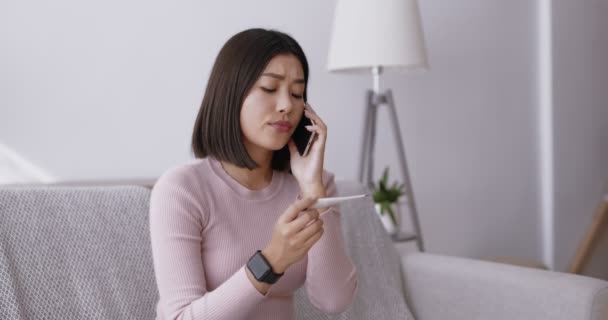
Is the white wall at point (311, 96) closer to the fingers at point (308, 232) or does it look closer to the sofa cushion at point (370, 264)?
the sofa cushion at point (370, 264)

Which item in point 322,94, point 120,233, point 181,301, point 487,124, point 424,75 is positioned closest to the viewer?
point 181,301

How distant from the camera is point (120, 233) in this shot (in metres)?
1.50

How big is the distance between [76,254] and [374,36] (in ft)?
4.09

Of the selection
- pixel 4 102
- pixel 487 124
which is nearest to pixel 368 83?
pixel 487 124

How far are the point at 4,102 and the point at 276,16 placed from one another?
99cm

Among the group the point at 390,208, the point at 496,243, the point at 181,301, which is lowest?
the point at 496,243

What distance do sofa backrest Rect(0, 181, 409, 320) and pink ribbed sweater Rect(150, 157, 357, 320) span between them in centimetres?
17

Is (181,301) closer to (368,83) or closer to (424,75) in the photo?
(368,83)

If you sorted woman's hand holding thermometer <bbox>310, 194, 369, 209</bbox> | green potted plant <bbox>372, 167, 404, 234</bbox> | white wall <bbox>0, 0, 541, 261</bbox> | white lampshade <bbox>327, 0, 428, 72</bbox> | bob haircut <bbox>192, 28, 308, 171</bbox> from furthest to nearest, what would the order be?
green potted plant <bbox>372, 167, 404, 234</bbox> < white lampshade <bbox>327, 0, 428, 72</bbox> < white wall <bbox>0, 0, 541, 261</bbox> < bob haircut <bbox>192, 28, 308, 171</bbox> < woman's hand holding thermometer <bbox>310, 194, 369, 209</bbox>

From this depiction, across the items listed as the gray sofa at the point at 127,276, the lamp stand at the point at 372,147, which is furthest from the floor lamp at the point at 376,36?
the gray sofa at the point at 127,276

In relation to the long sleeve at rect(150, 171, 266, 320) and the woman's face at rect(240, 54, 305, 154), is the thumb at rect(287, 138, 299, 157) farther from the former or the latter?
the long sleeve at rect(150, 171, 266, 320)

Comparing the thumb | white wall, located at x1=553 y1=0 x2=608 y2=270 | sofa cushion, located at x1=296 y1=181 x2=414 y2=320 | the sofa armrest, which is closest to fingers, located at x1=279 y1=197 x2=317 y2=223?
the thumb

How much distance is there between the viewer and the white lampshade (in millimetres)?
2258

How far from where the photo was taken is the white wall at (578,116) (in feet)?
11.8
